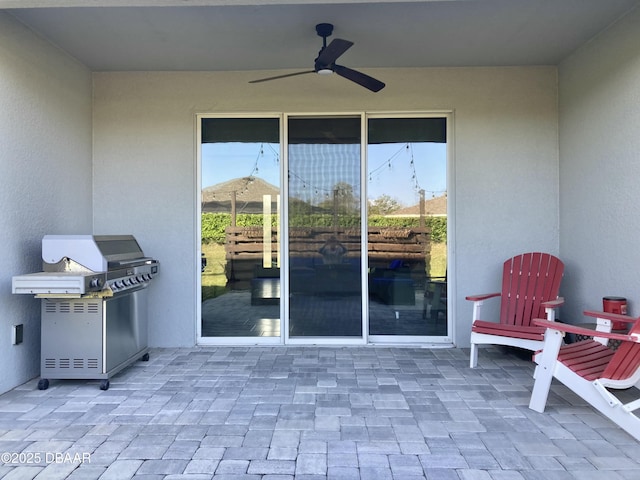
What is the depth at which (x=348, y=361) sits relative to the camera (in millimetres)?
3854

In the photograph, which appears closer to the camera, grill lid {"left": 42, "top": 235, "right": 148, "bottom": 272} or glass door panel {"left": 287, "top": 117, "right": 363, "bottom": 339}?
grill lid {"left": 42, "top": 235, "right": 148, "bottom": 272}

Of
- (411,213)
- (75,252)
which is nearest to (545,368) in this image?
(411,213)

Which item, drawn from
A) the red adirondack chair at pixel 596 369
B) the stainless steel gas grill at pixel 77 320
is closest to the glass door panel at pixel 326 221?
the stainless steel gas grill at pixel 77 320

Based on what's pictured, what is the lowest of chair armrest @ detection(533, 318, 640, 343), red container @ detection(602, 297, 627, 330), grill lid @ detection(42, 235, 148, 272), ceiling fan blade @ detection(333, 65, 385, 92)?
chair armrest @ detection(533, 318, 640, 343)

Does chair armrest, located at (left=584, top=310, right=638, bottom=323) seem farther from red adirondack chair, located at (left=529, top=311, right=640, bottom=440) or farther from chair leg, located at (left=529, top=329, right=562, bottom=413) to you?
chair leg, located at (left=529, top=329, right=562, bottom=413)

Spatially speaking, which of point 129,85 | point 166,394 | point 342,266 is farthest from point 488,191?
point 129,85

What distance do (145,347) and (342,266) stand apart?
206 centimetres

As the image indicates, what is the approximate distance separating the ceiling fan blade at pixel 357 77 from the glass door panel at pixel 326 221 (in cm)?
91

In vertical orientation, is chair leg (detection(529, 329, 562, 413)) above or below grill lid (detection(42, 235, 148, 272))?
below

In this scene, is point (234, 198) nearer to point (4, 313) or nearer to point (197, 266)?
point (197, 266)

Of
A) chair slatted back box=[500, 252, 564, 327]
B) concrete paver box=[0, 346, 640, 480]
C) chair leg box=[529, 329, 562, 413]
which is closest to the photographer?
concrete paver box=[0, 346, 640, 480]

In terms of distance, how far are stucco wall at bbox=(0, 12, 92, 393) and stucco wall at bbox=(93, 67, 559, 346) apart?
430 mm

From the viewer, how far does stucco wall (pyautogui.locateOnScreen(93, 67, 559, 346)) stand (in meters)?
4.27

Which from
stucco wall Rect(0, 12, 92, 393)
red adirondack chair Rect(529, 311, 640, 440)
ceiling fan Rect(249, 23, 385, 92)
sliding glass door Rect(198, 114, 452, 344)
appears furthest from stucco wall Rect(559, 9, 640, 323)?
stucco wall Rect(0, 12, 92, 393)
